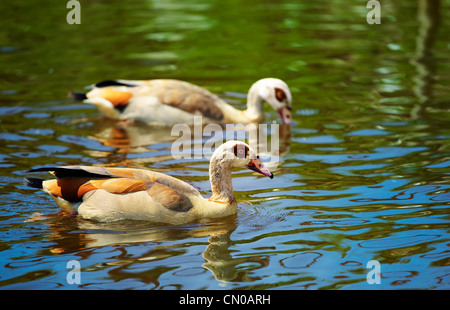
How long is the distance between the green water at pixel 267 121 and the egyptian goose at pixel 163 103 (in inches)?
12.6

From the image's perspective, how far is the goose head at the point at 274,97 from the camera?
12500 millimetres

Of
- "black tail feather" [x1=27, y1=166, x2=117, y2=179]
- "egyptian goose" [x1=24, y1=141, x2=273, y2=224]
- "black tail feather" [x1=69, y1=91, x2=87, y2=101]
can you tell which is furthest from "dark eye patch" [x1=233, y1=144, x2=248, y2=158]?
"black tail feather" [x1=69, y1=91, x2=87, y2=101]

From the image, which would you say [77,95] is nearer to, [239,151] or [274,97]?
[274,97]

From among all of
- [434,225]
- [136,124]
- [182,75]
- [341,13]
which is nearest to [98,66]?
[182,75]

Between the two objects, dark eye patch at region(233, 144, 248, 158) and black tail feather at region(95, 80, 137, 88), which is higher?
black tail feather at region(95, 80, 137, 88)

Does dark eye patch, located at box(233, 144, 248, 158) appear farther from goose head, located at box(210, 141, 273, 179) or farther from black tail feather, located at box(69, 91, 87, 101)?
black tail feather, located at box(69, 91, 87, 101)

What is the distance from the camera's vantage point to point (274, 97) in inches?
497

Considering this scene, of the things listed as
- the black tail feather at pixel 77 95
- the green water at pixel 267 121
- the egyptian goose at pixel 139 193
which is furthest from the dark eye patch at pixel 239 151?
the black tail feather at pixel 77 95

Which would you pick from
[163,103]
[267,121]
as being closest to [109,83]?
[163,103]

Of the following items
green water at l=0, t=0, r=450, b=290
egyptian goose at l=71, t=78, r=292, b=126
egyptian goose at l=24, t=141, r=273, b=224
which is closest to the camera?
green water at l=0, t=0, r=450, b=290

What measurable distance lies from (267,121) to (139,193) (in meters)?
5.23

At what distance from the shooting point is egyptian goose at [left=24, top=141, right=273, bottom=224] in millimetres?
7953
